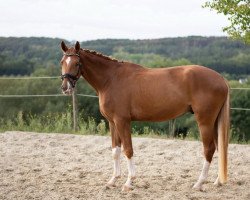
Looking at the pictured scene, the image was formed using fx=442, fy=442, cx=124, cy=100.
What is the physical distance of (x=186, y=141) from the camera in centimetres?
859

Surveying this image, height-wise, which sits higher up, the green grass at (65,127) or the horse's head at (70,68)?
the horse's head at (70,68)

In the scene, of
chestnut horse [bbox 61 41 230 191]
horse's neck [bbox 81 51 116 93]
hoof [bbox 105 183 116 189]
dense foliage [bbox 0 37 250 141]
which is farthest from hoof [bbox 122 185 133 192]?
dense foliage [bbox 0 37 250 141]

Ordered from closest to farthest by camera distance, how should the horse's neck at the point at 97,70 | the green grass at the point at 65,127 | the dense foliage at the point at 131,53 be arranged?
the horse's neck at the point at 97,70 < the green grass at the point at 65,127 < the dense foliage at the point at 131,53

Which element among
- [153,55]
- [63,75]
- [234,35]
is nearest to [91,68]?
[63,75]

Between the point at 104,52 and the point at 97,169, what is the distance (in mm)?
40614

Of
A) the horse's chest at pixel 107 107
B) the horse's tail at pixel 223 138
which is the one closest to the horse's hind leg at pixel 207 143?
the horse's tail at pixel 223 138

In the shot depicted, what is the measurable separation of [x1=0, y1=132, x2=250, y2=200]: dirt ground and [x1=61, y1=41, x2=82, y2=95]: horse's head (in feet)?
4.12

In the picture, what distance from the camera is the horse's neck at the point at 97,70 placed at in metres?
5.67

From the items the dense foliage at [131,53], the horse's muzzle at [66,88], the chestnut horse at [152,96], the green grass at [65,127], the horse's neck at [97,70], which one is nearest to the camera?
the horse's muzzle at [66,88]

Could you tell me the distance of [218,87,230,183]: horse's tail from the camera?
5289mm

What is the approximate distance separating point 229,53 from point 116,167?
133ft

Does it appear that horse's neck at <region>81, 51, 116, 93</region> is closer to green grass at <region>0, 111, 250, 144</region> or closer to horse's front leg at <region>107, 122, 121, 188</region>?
horse's front leg at <region>107, 122, 121, 188</region>

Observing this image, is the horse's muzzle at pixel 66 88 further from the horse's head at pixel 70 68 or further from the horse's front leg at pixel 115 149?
the horse's front leg at pixel 115 149

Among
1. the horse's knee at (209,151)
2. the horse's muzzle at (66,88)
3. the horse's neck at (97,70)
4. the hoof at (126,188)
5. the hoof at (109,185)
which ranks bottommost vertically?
the hoof at (109,185)
